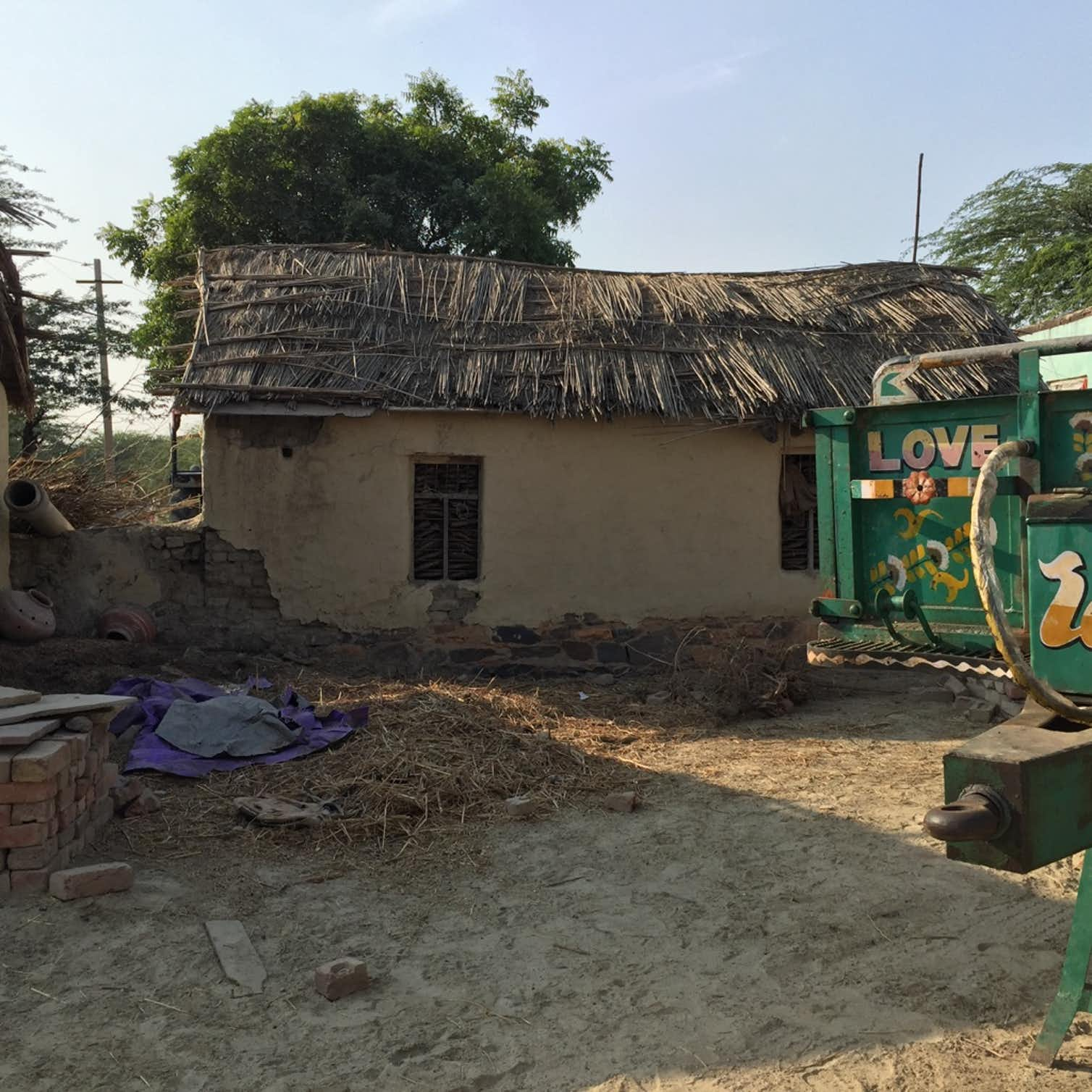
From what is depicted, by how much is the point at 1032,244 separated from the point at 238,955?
17.5 metres

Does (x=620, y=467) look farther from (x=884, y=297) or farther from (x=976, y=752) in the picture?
(x=976, y=752)

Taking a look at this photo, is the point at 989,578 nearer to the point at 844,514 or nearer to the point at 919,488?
the point at 919,488

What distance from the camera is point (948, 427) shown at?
133 inches

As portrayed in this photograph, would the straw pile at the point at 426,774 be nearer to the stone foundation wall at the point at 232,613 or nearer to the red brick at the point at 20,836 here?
the red brick at the point at 20,836

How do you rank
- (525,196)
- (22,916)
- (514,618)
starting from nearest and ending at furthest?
1. (22,916)
2. (514,618)
3. (525,196)

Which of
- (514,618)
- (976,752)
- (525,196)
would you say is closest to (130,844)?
(976,752)

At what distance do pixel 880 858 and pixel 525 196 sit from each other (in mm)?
15880

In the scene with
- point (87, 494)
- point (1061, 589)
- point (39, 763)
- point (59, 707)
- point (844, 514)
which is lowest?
point (39, 763)

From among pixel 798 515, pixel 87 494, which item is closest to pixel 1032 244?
pixel 798 515

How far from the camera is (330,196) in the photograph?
1847 cm

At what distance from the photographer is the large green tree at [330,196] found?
18.1 meters

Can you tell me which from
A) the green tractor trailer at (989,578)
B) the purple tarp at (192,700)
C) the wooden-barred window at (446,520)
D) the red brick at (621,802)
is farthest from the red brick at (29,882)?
the wooden-barred window at (446,520)

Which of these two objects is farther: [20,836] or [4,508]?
[4,508]

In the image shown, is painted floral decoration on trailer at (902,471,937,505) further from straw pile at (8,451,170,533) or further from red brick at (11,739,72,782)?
straw pile at (8,451,170,533)
